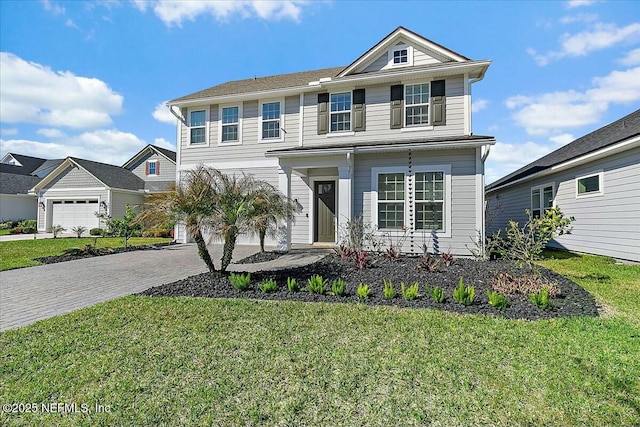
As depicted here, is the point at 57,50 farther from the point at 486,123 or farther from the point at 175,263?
the point at 486,123

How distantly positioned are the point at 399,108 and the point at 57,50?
37.3ft

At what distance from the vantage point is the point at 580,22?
28.6 ft

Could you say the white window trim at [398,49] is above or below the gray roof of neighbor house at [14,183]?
above

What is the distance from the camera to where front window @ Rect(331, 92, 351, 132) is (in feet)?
37.2

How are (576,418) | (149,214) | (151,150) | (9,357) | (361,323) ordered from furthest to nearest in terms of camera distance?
(151,150) < (149,214) < (361,323) < (9,357) < (576,418)

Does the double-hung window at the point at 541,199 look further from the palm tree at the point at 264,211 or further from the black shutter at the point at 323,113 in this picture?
the palm tree at the point at 264,211

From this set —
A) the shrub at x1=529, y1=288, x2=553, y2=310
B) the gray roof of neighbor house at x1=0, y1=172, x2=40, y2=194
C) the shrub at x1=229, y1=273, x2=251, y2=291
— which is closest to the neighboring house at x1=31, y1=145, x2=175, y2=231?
the gray roof of neighbor house at x1=0, y1=172, x2=40, y2=194

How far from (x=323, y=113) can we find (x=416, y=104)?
3388mm

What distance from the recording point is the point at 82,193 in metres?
20.4

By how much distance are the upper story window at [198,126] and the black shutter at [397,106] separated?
7960 millimetres

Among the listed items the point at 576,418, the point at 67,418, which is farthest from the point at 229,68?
the point at 576,418

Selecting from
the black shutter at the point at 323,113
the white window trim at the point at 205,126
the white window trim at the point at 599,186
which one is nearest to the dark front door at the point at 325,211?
the black shutter at the point at 323,113

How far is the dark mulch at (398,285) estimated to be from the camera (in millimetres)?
4586

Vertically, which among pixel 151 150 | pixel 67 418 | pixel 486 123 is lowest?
pixel 67 418
